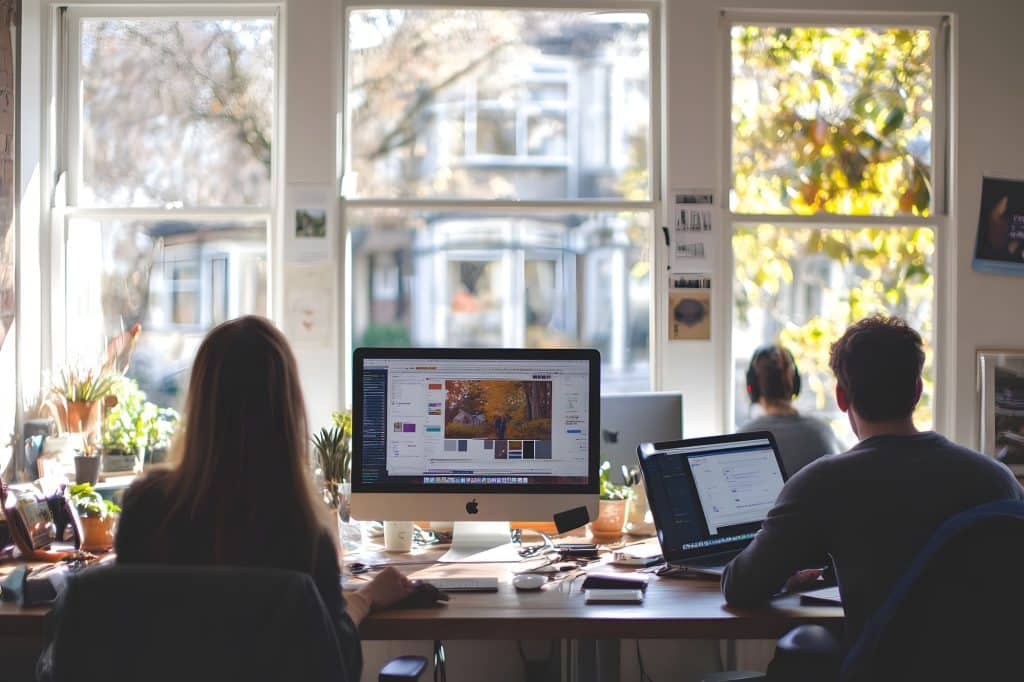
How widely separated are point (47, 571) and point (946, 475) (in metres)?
1.91

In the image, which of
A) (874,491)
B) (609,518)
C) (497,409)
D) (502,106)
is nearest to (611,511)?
(609,518)

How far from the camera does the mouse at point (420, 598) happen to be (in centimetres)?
220

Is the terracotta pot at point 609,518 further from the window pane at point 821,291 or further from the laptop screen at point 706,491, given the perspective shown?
the window pane at point 821,291

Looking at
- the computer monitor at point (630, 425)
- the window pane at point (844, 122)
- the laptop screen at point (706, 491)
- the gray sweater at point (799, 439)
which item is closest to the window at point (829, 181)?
the window pane at point (844, 122)

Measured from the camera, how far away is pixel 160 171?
13.4 ft

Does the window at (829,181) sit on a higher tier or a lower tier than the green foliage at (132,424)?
higher

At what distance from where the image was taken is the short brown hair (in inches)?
79.8

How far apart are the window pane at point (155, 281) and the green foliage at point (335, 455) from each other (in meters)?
1.28

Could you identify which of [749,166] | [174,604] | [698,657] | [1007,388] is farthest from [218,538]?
[1007,388]

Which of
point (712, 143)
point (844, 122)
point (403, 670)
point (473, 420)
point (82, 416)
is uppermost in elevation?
point (844, 122)

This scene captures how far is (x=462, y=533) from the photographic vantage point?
2.79m

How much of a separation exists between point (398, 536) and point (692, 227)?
186cm

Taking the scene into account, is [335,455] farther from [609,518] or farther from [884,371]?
[884,371]

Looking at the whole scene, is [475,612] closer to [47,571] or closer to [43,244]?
[47,571]
